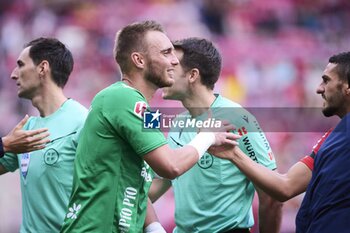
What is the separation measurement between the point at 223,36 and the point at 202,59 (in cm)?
660

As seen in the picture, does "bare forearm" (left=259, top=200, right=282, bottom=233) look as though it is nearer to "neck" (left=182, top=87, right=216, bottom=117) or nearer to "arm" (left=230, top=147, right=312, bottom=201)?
"arm" (left=230, top=147, right=312, bottom=201)

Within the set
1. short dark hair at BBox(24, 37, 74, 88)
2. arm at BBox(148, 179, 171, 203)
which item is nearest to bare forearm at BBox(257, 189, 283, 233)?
arm at BBox(148, 179, 171, 203)

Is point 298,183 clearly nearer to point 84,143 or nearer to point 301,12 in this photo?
point 84,143

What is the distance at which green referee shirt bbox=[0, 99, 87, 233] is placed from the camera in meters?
5.13

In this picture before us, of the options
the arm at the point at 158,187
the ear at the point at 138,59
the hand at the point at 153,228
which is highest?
the ear at the point at 138,59

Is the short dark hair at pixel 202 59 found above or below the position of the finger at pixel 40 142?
above

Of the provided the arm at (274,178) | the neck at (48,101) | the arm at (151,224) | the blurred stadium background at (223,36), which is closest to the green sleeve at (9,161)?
the neck at (48,101)

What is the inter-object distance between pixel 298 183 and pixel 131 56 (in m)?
1.42

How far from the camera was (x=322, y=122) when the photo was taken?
35.8ft

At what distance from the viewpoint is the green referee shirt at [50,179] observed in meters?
5.13

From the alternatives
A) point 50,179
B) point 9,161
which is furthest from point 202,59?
point 9,161

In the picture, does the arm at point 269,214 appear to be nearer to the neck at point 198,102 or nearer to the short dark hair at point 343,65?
the neck at point 198,102

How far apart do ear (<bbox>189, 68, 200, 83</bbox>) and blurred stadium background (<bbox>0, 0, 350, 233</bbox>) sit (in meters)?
5.11

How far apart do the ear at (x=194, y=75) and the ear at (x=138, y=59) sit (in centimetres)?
130
